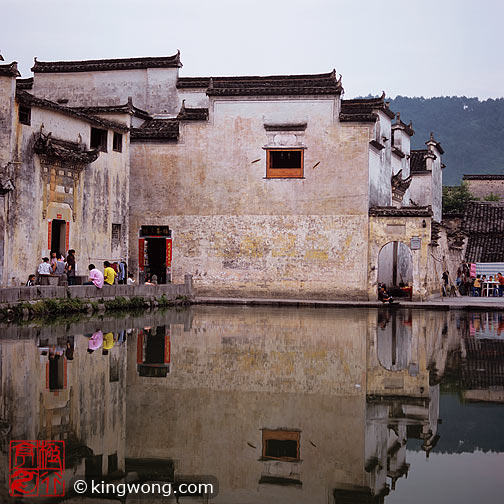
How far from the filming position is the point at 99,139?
27.7 metres

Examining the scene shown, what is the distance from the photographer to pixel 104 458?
20.3 ft

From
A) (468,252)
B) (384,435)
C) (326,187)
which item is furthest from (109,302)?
(468,252)

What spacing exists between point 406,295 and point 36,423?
84.5 feet

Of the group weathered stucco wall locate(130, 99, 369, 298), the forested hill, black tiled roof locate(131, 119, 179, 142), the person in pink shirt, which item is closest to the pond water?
the person in pink shirt

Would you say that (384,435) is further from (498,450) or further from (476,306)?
(476,306)

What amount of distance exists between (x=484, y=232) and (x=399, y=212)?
1487 centimetres

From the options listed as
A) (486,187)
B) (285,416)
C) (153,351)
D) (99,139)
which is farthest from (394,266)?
(285,416)

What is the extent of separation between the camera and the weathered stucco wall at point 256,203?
29.0 meters

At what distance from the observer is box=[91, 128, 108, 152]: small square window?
27.4 meters

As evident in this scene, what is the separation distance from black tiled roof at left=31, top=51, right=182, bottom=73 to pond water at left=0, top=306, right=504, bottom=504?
22186 millimetres

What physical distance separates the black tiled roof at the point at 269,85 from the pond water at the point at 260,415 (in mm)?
16047

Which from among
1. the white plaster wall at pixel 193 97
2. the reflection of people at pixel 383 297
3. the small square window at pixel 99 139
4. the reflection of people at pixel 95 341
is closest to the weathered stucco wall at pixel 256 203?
the reflection of people at pixel 383 297

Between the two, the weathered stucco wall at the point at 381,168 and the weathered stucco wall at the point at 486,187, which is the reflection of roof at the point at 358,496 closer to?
the weathered stucco wall at the point at 381,168

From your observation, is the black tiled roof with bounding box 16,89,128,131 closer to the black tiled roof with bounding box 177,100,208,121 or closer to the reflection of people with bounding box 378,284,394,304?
the black tiled roof with bounding box 177,100,208,121
